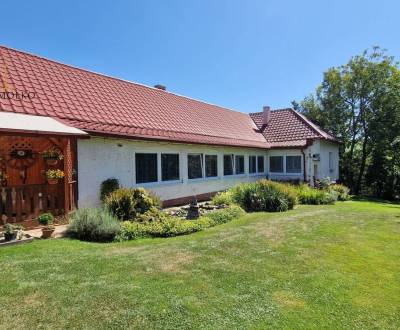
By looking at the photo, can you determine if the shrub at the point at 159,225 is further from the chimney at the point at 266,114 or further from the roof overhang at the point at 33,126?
the chimney at the point at 266,114

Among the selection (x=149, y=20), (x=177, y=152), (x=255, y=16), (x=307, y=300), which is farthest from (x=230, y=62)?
Answer: (x=307, y=300)

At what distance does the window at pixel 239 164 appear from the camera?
21594mm

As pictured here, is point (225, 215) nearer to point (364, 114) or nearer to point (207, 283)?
point (207, 283)

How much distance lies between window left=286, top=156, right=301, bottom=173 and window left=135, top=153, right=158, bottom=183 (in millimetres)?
12818

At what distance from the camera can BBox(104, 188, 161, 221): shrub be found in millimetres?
10828

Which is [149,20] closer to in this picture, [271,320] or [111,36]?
[111,36]

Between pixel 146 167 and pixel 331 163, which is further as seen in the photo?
pixel 331 163

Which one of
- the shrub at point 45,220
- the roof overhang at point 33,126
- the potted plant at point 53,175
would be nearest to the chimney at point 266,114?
the roof overhang at point 33,126

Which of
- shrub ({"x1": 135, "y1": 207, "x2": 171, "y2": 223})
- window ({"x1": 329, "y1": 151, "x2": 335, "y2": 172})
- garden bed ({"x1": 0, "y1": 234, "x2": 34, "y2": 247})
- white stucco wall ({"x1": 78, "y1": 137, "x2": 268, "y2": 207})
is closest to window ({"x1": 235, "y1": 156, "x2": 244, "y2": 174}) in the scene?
white stucco wall ({"x1": 78, "y1": 137, "x2": 268, "y2": 207})

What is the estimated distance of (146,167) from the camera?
1452 centimetres

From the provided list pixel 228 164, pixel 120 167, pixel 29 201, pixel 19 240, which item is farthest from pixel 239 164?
pixel 19 240

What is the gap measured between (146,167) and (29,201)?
5.62 meters

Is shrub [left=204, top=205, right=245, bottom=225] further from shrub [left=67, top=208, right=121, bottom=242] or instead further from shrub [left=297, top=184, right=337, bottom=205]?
shrub [left=297, top=184, right=337, bottom=205]

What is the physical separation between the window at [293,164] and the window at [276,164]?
609 mm
